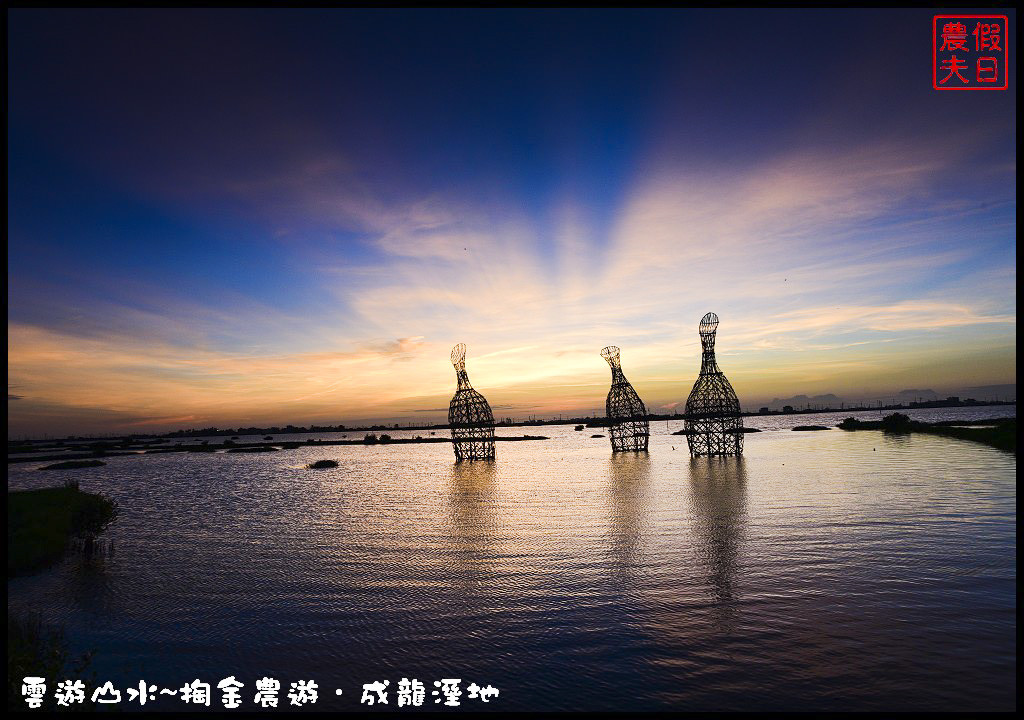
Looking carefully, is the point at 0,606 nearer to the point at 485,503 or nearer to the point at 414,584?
the point at 414,584

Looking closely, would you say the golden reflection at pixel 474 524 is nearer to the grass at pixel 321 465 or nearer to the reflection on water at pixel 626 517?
the reflection on water at pixel 626 517

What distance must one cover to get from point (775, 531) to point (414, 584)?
15.5 metres

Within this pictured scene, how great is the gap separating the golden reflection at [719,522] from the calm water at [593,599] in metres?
0.16

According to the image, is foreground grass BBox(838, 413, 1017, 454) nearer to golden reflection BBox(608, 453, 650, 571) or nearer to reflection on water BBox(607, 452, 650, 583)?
golden reflection BBox(608, 453, 650, 571)

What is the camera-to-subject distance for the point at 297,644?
1386 cm

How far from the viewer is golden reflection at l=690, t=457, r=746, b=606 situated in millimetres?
16922

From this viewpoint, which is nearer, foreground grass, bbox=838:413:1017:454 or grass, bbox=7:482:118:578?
grass, bbox=7:482:118:578

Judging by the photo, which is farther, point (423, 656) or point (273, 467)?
point (273, 467)

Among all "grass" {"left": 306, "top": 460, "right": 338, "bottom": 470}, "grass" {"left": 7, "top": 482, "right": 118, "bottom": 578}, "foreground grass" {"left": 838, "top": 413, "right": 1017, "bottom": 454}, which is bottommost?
"grass" {"left": 306, "top": 460, "right": 338, "bottom": 470}

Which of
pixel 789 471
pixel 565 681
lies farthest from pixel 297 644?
pixel 789 471

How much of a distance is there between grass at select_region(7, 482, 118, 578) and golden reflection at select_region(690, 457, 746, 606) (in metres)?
27.3

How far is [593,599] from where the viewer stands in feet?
51.5

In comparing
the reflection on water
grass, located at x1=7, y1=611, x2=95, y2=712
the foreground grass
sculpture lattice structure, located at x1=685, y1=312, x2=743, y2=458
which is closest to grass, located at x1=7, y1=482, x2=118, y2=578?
grass, located at x1=7, y1=611, x2=95, y2=712

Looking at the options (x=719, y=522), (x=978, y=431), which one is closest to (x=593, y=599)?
(x=719, y=522)
